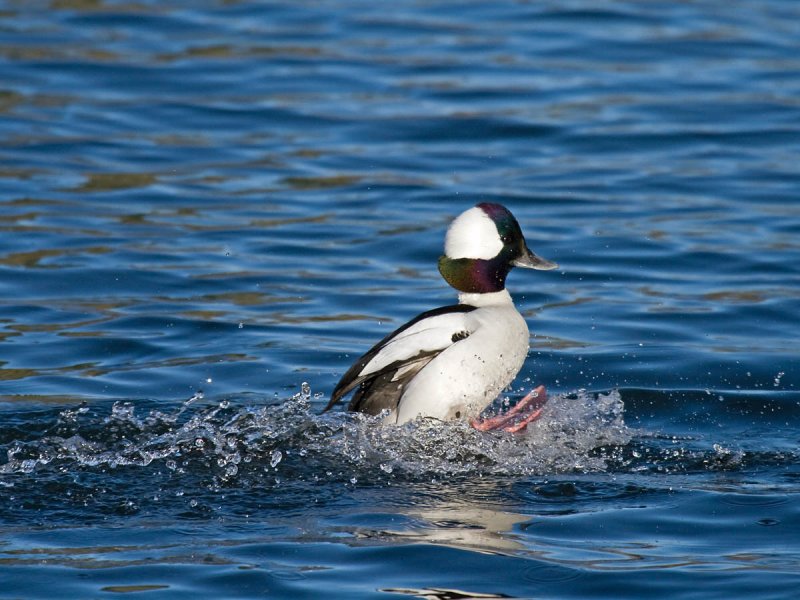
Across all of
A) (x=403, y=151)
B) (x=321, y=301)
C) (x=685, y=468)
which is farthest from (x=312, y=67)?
Answer: (x=685, y=468)

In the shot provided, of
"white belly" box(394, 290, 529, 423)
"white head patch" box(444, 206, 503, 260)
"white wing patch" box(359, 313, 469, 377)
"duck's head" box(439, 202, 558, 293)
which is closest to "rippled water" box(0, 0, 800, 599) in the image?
"white belly" box(394, 290, 529, 423)

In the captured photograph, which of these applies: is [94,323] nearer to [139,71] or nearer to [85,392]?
[85,392]

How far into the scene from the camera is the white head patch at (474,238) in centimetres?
771

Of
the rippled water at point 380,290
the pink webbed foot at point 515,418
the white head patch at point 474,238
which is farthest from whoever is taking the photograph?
the white head patch at point 474,238

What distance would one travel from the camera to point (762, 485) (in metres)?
6.86

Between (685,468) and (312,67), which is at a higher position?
(312,67)

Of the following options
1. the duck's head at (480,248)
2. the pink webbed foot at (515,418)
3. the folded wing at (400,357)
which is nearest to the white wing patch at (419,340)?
the folded wing at (400,357)

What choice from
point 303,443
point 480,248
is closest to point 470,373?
point 480,248

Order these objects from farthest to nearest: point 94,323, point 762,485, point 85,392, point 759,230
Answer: point 759,230 → point 94,323 → point 85,392 → point 762,485

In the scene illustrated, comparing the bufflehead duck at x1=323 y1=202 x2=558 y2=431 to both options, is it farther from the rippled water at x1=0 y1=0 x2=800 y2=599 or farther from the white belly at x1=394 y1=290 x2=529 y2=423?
the rippled water at x1=0 y1=0 x2=800 y2=599

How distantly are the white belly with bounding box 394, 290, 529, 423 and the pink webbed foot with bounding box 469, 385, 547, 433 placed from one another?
96 millimetres

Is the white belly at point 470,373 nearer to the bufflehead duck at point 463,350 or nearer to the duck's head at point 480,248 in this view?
the bufflehead duck at point 463,350

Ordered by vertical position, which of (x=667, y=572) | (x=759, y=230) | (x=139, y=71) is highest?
(x=139, y=71)

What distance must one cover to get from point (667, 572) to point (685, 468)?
140 centimetres
